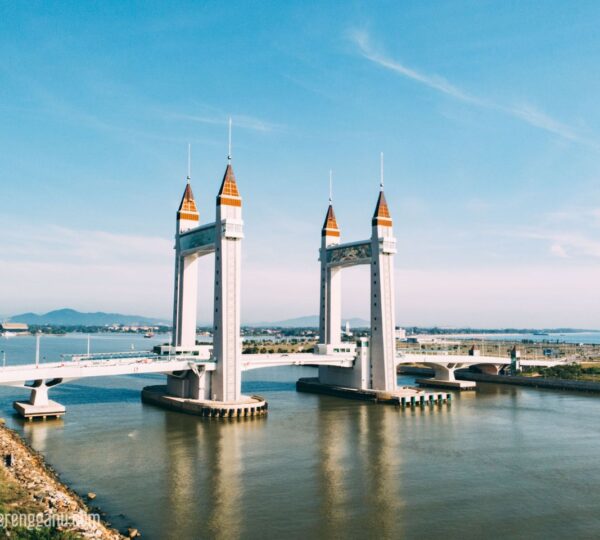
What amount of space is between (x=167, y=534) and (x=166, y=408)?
34297 mm

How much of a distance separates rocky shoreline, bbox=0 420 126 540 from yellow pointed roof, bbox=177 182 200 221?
38.6 m

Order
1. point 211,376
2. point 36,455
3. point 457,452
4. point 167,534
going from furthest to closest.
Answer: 1. point 211,376
2. point 457,452
3. point 36,455
4. point 167,534

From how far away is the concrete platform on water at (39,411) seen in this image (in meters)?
52.6

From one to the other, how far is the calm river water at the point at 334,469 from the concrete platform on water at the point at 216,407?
1.55 m

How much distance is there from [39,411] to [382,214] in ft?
144

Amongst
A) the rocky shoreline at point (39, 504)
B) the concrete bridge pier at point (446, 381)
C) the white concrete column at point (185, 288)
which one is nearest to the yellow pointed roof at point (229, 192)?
the white concrete column at point (185, 288)

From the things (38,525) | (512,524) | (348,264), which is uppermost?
(348,264)

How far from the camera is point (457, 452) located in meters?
45.3

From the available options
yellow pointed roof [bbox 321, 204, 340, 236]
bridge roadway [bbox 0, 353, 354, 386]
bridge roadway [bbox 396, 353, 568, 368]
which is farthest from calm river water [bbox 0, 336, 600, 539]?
yellow pointed roof [bbox 321, 204, 340, 236]

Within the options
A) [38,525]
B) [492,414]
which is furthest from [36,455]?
Result: [492,414]

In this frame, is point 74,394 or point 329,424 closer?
point 329,424

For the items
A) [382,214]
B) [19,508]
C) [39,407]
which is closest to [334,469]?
[19,508]

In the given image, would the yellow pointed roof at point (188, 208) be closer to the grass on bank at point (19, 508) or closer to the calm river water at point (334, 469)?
the calm river water at point (334, 469)

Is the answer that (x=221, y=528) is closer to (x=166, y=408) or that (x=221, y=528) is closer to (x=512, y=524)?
(x=512, y=524)
